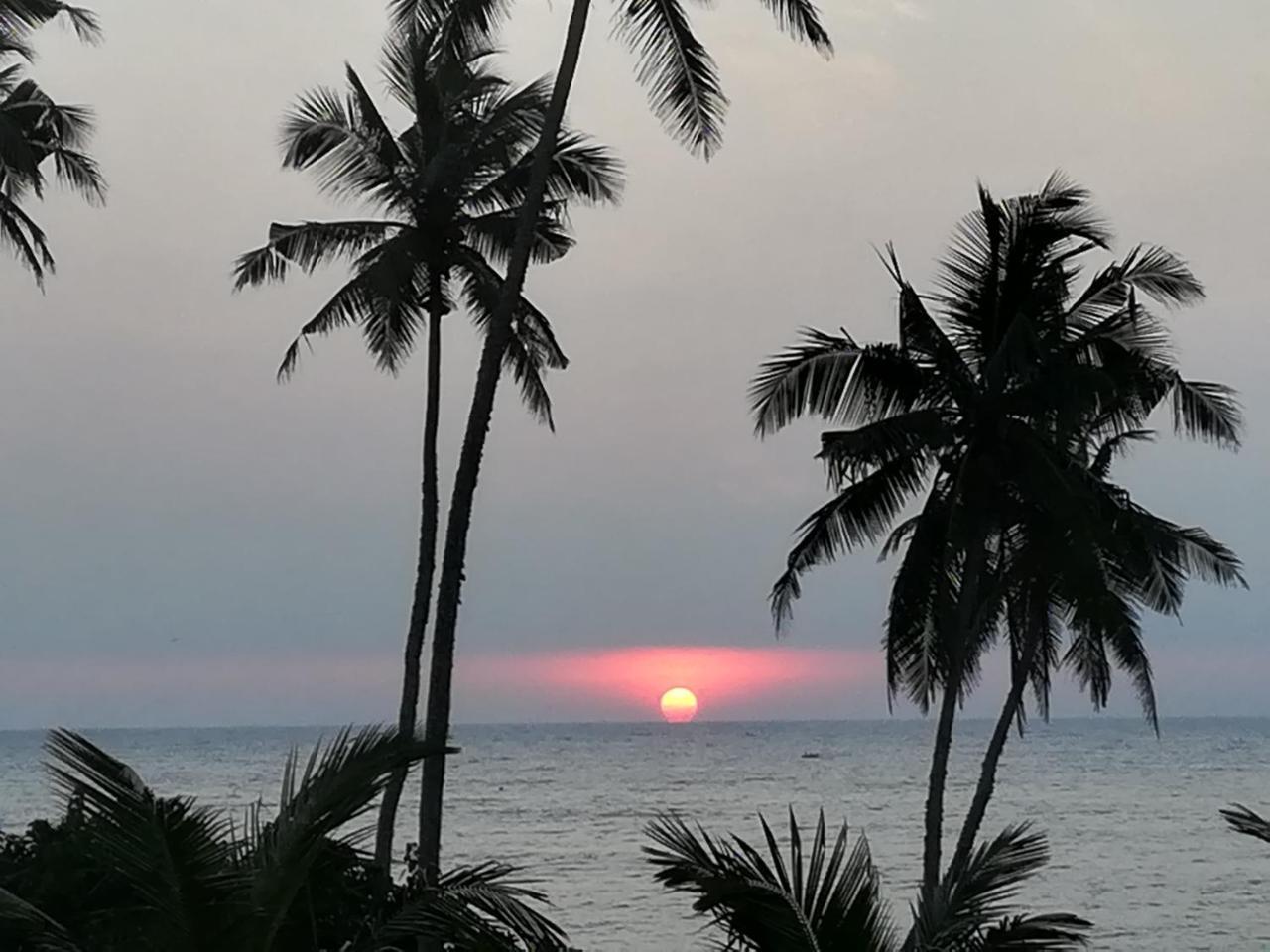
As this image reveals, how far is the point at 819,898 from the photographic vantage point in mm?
7305

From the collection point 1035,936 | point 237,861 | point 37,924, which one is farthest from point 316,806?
point 1035,936

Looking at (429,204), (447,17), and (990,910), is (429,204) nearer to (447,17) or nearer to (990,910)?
(447,17)

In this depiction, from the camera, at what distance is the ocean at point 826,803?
38.9 meters

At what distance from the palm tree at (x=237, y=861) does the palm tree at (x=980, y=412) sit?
31.9 ft

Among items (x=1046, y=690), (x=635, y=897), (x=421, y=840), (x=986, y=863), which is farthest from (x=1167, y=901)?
(x=986, y=863)

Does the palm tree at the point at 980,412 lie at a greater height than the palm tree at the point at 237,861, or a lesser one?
greater

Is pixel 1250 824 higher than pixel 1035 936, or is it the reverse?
pixel 1250 824

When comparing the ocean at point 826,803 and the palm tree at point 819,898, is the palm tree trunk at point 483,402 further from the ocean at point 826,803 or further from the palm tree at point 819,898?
the palm tree at point 819,898

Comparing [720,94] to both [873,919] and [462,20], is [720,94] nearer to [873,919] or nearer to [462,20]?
[462,20]

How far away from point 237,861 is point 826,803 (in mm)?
72735

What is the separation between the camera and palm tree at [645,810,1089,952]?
7258 millimetres

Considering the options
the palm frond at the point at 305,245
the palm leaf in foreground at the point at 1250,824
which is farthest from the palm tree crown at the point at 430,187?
the palm leaf in foreground at the point at 1250,824

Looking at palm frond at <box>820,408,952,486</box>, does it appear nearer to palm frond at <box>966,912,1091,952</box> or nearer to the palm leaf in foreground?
the palm leaf in foreground

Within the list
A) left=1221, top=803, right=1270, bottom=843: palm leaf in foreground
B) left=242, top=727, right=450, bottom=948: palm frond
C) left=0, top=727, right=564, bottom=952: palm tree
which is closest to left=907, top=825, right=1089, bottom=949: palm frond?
left=0, top=727, right=564, bottom=952: palm tree
